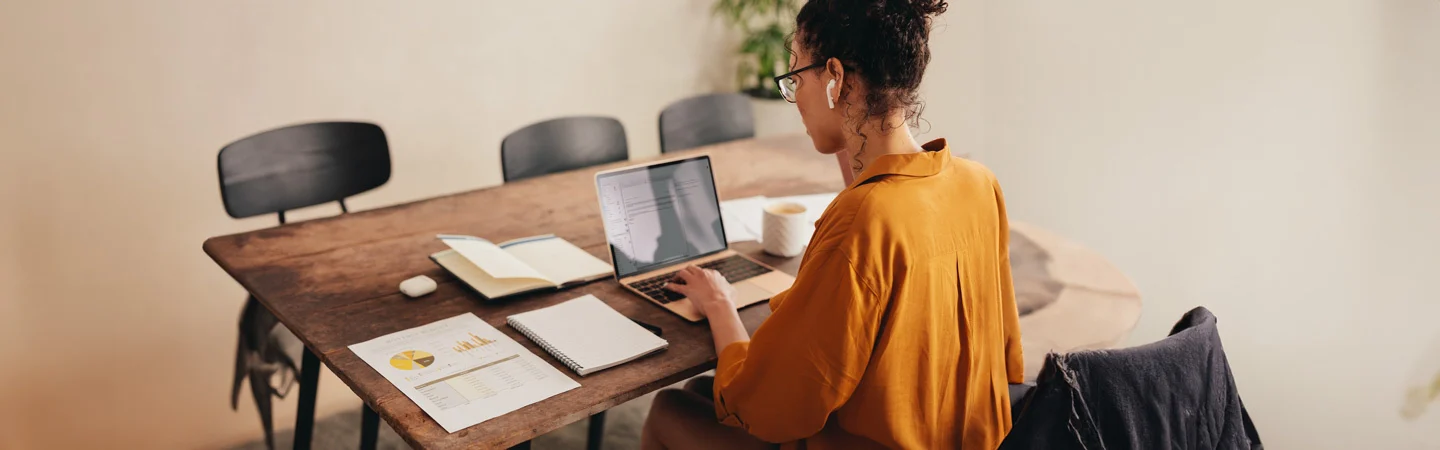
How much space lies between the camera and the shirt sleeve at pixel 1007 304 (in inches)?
58.3

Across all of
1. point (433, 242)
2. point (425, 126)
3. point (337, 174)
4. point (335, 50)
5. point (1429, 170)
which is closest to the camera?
point (433, 242)

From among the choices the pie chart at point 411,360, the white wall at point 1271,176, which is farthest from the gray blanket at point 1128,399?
the white wall at point 1271,176

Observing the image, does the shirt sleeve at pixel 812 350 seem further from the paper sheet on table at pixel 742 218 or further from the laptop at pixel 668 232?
the paper sheet on table at pixel 742 218

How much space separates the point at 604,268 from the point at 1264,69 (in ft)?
6.06

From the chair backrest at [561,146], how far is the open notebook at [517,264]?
29.0 inches

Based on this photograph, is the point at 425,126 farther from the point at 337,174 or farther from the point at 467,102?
the point at 337,174

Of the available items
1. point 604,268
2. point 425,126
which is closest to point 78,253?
point 425,126

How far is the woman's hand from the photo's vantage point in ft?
5.17

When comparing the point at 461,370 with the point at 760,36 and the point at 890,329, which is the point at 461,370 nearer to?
the point at 890,329

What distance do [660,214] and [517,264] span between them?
273 millimetres

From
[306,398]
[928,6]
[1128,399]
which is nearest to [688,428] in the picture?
[1128,399]

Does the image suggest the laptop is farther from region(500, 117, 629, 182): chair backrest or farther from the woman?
region(500, 117, 629, 182): chair backrest

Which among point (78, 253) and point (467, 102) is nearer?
point (78, 253)

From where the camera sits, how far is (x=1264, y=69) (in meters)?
2.57
